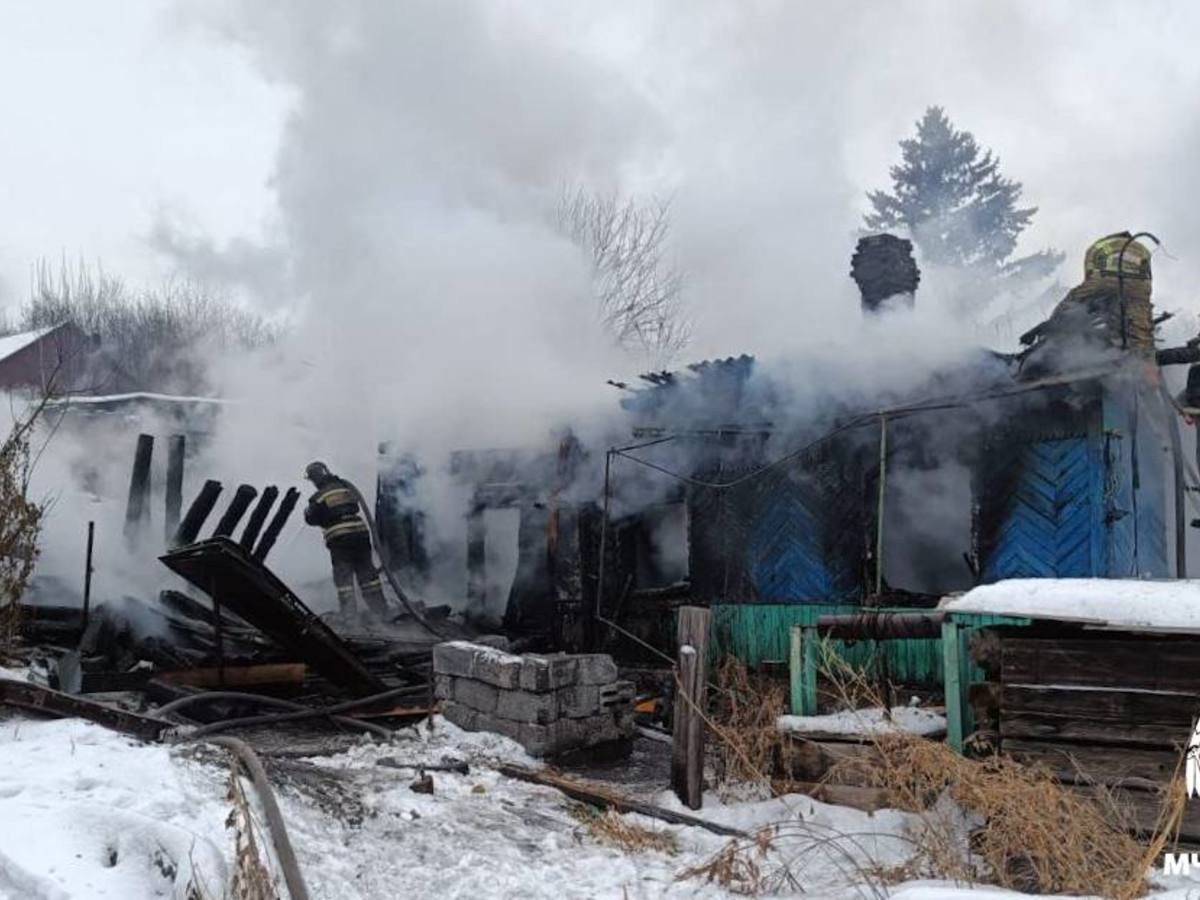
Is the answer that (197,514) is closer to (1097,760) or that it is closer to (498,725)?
(498,725)

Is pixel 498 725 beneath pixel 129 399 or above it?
beneath

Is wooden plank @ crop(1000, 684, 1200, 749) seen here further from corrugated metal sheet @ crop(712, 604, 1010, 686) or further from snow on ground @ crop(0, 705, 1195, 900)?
corrugated metal sheet @ crop(712, 604, 1010, 686)

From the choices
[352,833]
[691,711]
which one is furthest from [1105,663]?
[352,833]

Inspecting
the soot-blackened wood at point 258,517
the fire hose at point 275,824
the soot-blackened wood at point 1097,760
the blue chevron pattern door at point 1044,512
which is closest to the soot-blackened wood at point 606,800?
the soot-blackened wood at point 1097,760

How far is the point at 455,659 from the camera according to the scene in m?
8.26

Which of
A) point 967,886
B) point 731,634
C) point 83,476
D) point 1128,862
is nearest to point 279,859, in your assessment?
point 967,886

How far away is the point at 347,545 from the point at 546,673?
5975 mm

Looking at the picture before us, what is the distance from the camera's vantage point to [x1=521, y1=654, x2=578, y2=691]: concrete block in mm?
7586

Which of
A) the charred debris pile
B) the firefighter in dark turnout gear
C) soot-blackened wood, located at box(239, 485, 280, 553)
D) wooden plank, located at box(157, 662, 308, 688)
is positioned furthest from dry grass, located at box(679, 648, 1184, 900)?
soot-blackened wood, located at box(239, 485, 280, 553)

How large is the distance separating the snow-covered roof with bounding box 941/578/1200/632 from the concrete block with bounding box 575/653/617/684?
355 cm

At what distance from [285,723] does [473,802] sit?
3611 millimetres

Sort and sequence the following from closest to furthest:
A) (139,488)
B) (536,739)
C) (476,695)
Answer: (536,739) → (476,695) → (139,488)

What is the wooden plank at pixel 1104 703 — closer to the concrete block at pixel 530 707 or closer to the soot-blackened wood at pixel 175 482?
the concrete block at pixel 530 707

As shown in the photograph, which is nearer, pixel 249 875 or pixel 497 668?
pixel 249 875
